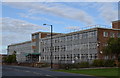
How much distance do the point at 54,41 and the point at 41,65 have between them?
1898 centimetres

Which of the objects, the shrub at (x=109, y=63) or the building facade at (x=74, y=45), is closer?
the shrub at (x=109, y=63)

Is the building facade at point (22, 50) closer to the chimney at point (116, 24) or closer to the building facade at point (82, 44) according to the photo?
the building facade at point (82, 44)

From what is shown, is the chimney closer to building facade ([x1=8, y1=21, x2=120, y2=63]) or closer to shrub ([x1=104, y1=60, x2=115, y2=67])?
building facade ([x1=8, y1=21, x2=120, y2=63])

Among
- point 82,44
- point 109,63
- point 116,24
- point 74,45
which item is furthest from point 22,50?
point 109,63

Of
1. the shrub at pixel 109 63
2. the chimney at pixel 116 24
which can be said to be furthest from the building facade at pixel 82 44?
the shrub at pixel 109 63

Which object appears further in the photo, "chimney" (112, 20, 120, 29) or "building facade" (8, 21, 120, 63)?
"chimney" (112, 20, 120, 29)

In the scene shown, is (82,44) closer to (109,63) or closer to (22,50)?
(109,63)

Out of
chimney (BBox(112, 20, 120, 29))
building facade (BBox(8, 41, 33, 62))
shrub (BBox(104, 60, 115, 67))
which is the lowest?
shrub (BBox(104, 60, 115, 67))

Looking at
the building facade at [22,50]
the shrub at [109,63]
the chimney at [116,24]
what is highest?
the chimney at [116,24]

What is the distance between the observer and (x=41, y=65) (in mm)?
57031

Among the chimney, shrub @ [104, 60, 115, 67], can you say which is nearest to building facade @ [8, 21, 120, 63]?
the chimney

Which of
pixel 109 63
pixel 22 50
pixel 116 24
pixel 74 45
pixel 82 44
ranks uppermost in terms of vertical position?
pixel 116 24

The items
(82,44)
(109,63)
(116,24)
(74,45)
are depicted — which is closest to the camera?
(109,63)

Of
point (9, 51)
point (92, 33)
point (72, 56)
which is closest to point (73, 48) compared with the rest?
point (72, 56)
